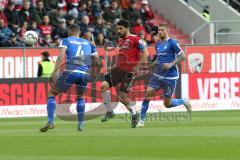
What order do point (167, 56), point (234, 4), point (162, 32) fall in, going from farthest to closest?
point (234, 4)
point (167, 56)
point (162, 32)

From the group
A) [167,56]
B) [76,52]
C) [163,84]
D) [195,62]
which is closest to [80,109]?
[76,52]

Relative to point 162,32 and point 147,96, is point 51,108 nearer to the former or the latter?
point 147,96

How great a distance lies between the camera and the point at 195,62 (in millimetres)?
30141

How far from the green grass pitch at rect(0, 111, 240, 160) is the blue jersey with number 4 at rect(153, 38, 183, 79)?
3.73ft

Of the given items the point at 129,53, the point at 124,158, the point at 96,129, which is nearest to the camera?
the point at 124,158

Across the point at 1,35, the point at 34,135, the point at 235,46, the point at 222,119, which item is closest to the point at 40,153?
the point at 34,135

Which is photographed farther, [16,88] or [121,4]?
[121,4]

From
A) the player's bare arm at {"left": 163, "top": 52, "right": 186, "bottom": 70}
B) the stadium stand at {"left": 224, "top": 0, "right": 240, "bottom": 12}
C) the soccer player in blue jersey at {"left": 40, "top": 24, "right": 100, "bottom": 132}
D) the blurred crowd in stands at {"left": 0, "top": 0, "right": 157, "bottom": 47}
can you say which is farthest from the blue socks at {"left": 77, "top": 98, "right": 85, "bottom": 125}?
the stadium stand at {"left": 224, "top": 0, "right": 240, "bottom": 12}

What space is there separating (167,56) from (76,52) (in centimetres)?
257

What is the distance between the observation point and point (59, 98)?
2625 centimetres

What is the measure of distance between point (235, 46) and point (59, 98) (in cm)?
761

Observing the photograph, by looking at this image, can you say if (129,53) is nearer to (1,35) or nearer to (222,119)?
(222,119)

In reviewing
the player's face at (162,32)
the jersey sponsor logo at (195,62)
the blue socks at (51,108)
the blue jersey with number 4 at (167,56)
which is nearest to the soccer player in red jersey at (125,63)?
the blue jersey with number 4 at (167,56)

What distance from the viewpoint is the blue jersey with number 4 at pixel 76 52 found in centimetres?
1772
